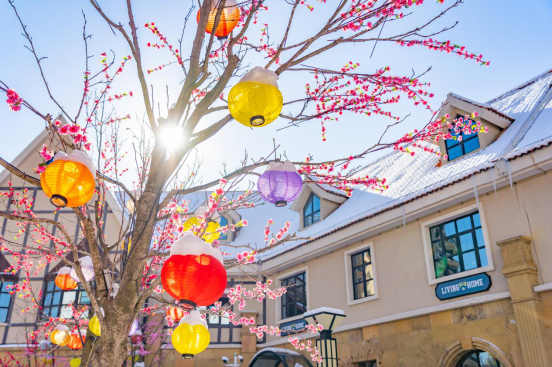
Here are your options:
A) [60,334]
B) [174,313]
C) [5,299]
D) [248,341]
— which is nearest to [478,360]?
[174,313]

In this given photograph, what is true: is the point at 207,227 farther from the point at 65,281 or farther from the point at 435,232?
the point at 435,232

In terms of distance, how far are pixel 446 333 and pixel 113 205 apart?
11065 mm

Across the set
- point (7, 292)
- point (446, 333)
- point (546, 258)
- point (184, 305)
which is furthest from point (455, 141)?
A: point (7, 292)

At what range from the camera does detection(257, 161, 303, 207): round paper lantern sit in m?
5.01

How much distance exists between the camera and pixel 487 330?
870cm

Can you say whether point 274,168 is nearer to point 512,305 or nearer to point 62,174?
point 62,174

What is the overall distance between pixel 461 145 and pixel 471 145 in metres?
0.25

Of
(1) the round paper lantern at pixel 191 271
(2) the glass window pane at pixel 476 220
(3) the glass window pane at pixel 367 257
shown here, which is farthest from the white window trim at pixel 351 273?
(1) the round paper lantern at pixel 191 271

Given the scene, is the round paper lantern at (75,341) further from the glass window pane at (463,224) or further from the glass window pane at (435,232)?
the glass window pane at (463,224)

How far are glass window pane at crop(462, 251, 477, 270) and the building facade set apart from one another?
0.07ft

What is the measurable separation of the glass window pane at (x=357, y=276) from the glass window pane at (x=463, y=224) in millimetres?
3012

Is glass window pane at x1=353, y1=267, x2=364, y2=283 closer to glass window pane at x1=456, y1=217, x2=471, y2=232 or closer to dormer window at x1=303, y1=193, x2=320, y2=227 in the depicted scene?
dormer window at x1=303, y1=193, x2=320, y2=227

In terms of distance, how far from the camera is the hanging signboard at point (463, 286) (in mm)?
8906

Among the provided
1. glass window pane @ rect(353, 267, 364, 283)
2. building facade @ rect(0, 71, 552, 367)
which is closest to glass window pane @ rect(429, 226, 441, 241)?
building facade @ rect(0, 71, 552, 367)
